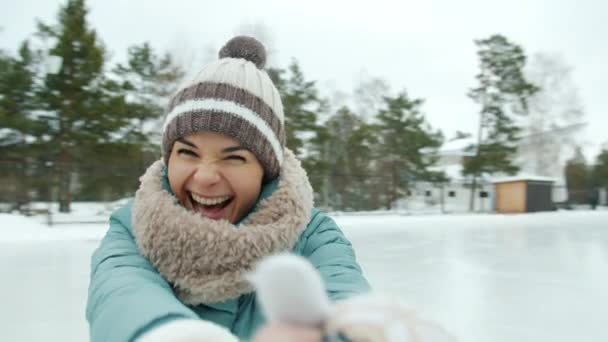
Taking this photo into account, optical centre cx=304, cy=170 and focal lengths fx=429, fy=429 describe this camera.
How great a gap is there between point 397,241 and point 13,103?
9590 millimetres

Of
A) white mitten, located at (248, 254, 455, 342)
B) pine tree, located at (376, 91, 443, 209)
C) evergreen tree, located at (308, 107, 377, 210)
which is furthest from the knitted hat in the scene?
pine tree, located at (376, 91, 443, 209)

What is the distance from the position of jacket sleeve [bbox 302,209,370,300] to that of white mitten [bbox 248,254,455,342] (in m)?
0.45

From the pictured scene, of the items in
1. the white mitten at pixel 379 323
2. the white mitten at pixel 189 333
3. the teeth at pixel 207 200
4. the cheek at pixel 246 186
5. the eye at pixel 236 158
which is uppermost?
the eye at pixel 236 158

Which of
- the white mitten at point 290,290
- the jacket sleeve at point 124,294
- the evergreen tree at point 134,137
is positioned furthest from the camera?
the evergreen tree at point 134,137

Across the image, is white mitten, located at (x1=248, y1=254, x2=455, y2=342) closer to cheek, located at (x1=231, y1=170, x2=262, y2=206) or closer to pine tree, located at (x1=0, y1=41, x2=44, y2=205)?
cheek, located at (x1=231, y1=170, x2=262, y2=206)

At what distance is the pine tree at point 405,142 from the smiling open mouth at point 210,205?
16.2 meters

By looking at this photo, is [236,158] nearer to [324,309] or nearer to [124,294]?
[124,294]

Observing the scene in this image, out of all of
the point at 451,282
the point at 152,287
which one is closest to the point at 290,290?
the point at 152,287

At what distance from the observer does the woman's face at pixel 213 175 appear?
90 centimetres

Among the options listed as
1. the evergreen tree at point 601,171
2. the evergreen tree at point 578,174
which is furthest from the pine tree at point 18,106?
the evergreen tree at point 601,171

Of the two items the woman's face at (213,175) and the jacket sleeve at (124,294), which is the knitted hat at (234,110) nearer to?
the woman's face at (213,175)

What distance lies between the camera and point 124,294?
683 millimetres

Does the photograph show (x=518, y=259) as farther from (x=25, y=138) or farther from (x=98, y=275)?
(x=25, y=138)

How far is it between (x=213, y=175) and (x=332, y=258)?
1.02 ft
